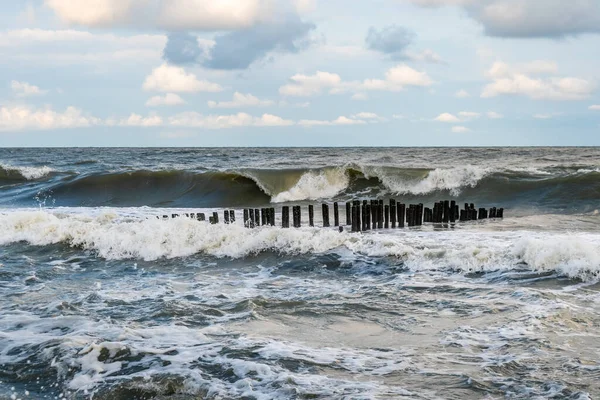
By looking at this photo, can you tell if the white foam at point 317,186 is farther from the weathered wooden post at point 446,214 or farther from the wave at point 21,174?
the wave at point 21,174

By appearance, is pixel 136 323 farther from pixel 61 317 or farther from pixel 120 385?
pixel 120 385

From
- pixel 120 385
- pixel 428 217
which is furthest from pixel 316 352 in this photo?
pixel 428 217

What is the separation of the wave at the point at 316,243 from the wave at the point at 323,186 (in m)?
9.37

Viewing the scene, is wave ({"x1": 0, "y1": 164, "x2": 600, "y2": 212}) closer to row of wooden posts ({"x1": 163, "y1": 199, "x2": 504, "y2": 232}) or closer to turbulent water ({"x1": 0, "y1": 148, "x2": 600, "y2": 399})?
turbulent water ({"x1": 0, "y1": 148, "x2": 600, "y2": 399})

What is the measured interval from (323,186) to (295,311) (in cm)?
1893

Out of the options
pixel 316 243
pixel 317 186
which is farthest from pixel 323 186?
pixel 316 243

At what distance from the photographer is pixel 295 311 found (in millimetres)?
8414

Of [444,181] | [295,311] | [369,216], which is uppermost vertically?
[444,181]

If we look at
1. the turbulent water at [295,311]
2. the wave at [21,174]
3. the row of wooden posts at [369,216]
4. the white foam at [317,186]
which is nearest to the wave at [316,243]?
the turbulent water at [295,311]

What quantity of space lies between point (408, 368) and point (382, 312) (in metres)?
2.09

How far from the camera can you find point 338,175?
91.7 feet

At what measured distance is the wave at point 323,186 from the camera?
23.4 m

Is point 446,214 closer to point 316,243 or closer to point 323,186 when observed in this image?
point 316,243

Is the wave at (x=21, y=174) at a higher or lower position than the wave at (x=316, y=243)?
higher
